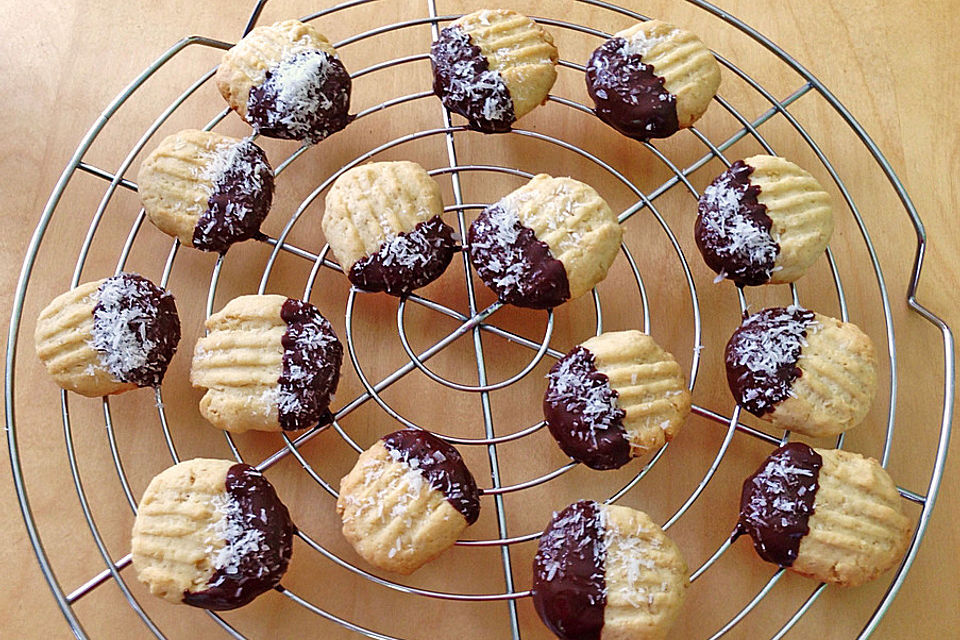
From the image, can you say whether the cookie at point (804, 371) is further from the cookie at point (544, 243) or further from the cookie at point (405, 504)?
the cookie at point (405, 504)

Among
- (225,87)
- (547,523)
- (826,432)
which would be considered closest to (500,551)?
(547,523)

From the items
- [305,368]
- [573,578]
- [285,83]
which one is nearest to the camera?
[573,578]

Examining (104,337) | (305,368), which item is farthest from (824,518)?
(104,337)

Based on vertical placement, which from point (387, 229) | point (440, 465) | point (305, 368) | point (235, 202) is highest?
point (235, 202)

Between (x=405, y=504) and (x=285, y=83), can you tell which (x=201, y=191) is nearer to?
(x=285, y=83)

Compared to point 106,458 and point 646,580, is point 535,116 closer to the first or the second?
point 646,580

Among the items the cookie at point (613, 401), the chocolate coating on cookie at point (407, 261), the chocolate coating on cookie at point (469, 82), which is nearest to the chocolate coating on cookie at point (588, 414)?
the cookie at point (613, 401)
